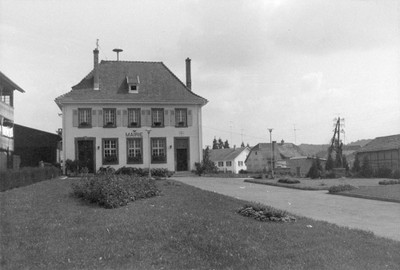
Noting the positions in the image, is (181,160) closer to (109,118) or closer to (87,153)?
(109,118)

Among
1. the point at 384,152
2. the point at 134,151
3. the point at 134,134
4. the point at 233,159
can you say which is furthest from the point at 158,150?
the point at 233,159

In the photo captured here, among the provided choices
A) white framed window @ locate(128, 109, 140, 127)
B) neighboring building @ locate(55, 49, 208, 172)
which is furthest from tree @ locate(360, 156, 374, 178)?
white framed window @ locate(128, 109, 140, 127)

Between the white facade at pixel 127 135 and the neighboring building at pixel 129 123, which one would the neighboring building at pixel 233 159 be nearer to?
the white facade at pixel 127 135

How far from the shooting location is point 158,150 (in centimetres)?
4341

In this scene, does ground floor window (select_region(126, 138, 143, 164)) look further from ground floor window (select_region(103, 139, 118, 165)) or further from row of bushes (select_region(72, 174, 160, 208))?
row of bushes (select_region(72, 174, 160, 208))

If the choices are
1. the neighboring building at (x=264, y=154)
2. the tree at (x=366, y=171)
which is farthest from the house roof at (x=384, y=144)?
the neighboring building at (x=264, y=154)

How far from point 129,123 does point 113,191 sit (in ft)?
98.2

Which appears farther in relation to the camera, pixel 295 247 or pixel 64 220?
pixel 64 220

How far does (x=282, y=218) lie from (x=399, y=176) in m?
32.8

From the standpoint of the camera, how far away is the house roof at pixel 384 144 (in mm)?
51216

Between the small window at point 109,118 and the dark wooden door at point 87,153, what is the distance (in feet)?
7.23

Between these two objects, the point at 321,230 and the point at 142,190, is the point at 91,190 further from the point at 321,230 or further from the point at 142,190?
the point at 321,230

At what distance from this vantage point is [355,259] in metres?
7.87

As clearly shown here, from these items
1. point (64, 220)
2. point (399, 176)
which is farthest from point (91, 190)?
point (399, 176)
